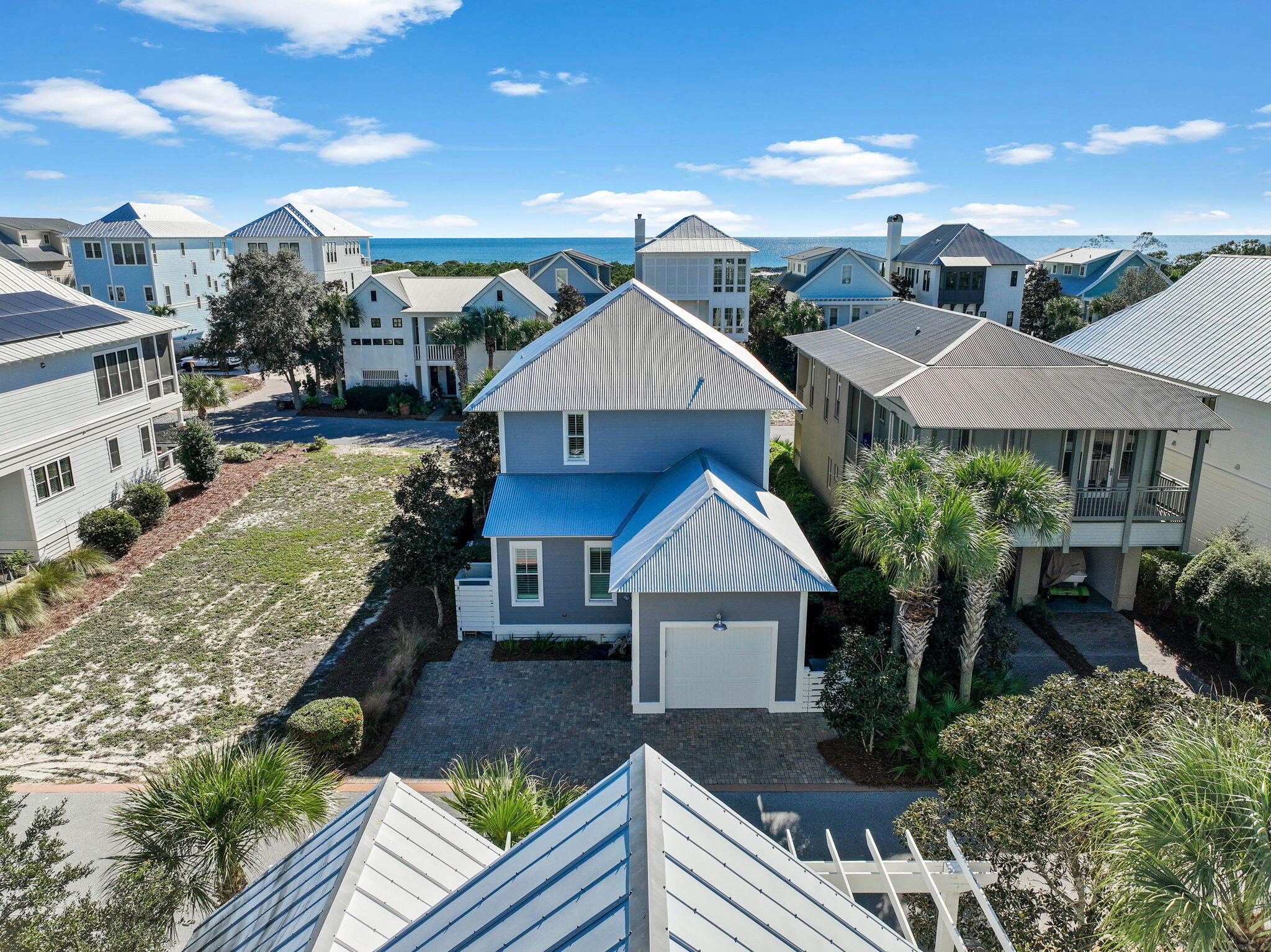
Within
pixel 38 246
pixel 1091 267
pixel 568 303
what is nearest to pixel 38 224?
pixel 38 246

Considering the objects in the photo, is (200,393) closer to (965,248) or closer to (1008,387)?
(1008,387)

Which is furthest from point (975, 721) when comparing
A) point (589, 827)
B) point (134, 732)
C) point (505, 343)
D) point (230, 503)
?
point (505, 343)

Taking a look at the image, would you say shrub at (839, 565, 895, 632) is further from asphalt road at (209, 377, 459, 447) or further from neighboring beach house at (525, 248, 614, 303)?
neighboring beach house at (525, 248, 614, 303)

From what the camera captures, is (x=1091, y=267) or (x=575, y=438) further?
(x=1091, y=267)

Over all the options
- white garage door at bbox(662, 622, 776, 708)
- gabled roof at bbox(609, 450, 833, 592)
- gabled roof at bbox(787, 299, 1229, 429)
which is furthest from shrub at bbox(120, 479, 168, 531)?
gabled roof at bbox(787, 299, 1229, 429)

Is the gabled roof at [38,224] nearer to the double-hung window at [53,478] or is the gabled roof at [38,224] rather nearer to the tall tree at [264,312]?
the tall tree at [264,312]

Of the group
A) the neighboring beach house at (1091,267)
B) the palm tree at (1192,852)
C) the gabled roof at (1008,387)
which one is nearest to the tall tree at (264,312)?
the gabled roof at (1008,387)

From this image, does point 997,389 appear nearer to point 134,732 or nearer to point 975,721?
point 975,721
